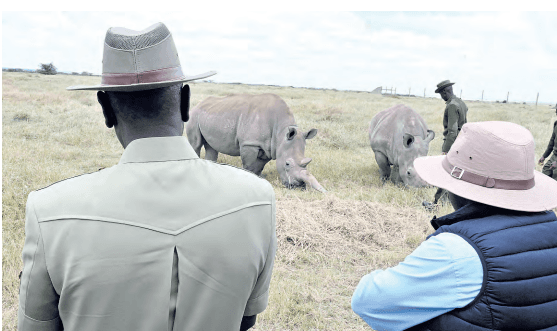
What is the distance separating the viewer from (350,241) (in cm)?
522

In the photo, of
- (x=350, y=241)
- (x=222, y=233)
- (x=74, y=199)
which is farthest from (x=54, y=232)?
(x=350, y=241)

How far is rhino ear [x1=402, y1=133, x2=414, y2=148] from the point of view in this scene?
801cm

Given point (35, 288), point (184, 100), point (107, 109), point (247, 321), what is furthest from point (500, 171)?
point (35, 288)

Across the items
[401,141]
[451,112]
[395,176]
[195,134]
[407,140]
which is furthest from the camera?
[195,134]

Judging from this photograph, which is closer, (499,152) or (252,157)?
(499,152)

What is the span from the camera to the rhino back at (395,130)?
27.8ft

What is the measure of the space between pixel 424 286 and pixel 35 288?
1310 millimetres

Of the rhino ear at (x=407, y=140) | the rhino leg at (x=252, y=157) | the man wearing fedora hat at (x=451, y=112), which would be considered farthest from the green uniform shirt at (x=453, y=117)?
the rhino leg at (x=252, y=157)

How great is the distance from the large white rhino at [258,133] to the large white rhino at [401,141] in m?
1.68

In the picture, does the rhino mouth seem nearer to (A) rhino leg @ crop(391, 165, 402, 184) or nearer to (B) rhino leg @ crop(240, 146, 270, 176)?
(B) rhino leg @ crop(240, 146, 270, 176)

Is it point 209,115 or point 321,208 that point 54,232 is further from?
point 209,115

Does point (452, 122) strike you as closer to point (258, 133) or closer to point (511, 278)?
point (258, 133)

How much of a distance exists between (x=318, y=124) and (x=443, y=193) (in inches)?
379

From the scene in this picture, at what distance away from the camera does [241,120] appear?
28.0ft
